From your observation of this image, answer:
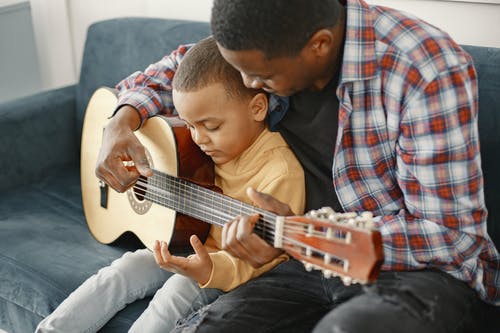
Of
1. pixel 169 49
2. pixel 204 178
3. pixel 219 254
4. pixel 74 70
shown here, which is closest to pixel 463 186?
pixel 219 254

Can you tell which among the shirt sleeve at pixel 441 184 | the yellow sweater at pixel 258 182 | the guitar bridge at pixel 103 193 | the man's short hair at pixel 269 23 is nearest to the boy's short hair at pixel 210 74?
the yellow sweater at pixel 258 182

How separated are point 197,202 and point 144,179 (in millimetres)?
225

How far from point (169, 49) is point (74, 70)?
0.91 metres

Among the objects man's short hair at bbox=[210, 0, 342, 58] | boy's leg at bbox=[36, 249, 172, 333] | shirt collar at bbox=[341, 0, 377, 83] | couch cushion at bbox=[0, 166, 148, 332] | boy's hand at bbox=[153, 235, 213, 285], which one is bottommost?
couch cushion at bbox=[0, 166, 148, 332]

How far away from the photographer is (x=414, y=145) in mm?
1271

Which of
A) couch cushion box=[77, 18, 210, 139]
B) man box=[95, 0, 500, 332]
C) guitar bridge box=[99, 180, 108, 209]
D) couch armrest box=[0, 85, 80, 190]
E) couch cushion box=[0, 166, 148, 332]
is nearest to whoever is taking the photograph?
man box=[95, 0, 500, 332]

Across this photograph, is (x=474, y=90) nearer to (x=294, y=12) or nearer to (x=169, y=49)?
(x=294, y=12)

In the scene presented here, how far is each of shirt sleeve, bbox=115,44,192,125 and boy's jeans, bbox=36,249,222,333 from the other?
1.18ft

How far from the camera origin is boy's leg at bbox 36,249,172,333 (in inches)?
62.5

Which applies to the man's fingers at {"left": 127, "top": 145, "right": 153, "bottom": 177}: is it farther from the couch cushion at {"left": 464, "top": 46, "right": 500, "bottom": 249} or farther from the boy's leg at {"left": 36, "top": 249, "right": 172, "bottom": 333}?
the couch cushion at {"left": 464, "top": 46, "right": 500, "bottom": 249}

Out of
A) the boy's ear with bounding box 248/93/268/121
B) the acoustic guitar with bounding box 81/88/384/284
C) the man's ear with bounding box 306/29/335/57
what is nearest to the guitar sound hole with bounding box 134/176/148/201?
the acoustic guitar with bounding box 81/88/384/284

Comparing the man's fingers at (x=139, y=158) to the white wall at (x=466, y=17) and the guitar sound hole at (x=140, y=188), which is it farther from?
the white wall at (x=466, y=17)

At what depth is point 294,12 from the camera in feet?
3.96

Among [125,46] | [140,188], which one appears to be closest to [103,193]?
[140,188]
